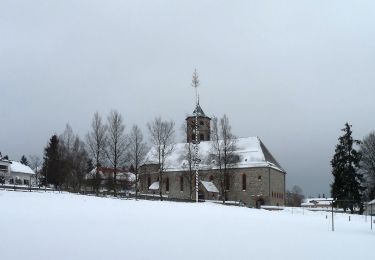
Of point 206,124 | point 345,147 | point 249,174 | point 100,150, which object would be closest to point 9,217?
point 100,150

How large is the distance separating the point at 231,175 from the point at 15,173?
3975 centimetres

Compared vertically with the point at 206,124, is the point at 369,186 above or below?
below

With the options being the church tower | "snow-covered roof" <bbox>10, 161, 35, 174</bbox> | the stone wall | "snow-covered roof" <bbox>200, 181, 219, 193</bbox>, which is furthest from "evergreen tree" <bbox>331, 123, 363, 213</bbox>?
"snow-covered roof" <bbox>10, 161, 35, 174</bbox>

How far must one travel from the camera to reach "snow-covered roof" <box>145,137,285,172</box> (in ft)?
262

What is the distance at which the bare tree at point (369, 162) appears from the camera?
6944 centimetres

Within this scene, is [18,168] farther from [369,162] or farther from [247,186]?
[369,162]

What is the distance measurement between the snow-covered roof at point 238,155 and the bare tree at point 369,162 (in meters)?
15.3

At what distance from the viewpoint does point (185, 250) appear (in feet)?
50.5

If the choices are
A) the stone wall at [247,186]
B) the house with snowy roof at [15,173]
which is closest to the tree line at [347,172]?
the stone wall at [247,186]

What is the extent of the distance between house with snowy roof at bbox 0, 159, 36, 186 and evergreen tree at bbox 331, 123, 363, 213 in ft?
168

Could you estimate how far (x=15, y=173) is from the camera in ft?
282

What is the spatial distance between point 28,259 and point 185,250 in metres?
5.18

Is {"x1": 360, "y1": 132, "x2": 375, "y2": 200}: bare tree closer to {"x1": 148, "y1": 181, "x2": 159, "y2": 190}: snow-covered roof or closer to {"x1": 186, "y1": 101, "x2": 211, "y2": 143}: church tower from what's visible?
{"x1": 186, "y1": 101, "x2": 211, "y2": 143}: church tower

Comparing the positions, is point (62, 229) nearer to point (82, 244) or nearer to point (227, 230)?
point (82, 244)
